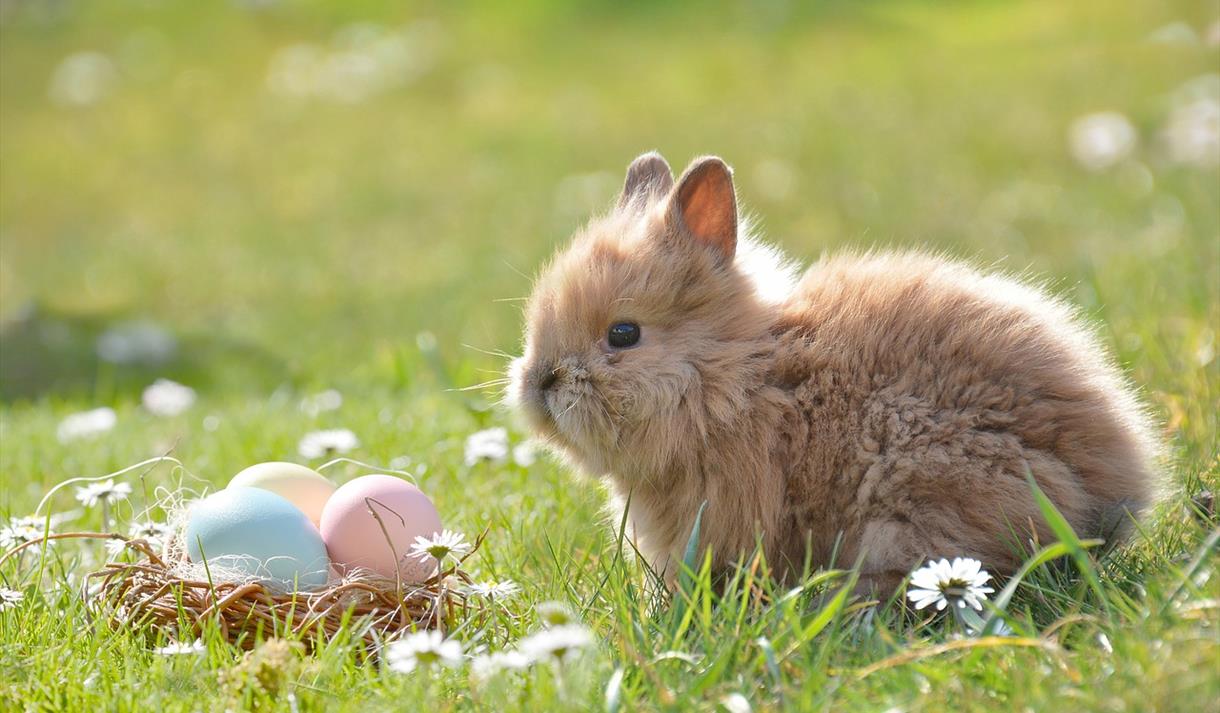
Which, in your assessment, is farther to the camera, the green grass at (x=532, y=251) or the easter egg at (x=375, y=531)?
the easter egg at (x=375, y=531)

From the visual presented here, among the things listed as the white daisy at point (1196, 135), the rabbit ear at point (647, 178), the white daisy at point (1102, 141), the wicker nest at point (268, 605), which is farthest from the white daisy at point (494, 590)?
the white daisy at point (1102, 141)

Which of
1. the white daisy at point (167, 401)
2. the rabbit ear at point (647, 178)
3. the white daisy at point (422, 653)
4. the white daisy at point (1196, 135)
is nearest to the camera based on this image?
the white daisy at point (422, 653)

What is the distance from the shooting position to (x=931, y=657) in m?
2.18

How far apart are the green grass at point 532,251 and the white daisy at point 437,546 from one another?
178 mm

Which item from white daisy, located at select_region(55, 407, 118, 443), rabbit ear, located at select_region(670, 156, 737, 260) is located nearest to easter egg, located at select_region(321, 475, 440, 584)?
rabbit ear, located at select_region(670, 156, 737, 260)

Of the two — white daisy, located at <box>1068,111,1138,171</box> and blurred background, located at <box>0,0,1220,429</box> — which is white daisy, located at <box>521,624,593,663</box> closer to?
blurred background, located at <box>0,0,1220,429</box>

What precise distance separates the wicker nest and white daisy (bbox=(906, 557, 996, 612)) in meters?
0.93

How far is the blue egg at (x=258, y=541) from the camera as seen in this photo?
2.69 meters

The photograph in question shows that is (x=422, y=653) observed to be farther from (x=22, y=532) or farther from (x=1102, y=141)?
(x=1102, y=141)

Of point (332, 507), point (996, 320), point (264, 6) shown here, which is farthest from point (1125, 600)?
point (264, 6)

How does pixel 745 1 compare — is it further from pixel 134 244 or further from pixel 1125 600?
pixel 1125 600

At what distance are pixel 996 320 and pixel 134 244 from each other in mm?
7384

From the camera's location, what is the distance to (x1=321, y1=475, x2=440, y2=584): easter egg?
2812 mm

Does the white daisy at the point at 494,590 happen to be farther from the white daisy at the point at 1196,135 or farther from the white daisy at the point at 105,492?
the white daisy at the point at 1196,135
